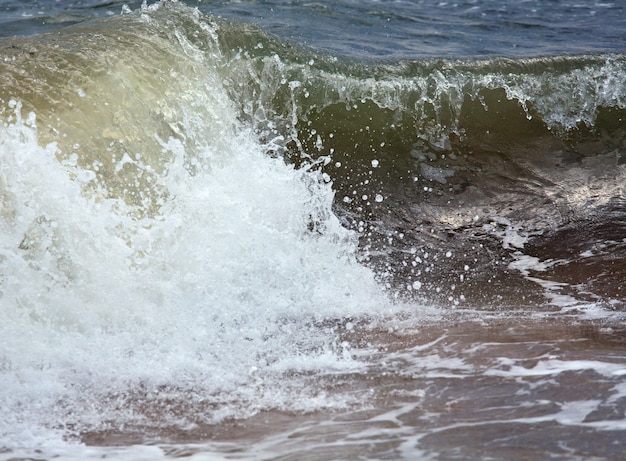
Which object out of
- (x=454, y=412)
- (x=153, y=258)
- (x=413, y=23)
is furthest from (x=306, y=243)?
(x=413, y=23)

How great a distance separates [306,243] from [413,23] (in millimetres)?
3716

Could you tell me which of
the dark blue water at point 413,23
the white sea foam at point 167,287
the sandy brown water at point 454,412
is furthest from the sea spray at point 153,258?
the dark blue water at point 413,23

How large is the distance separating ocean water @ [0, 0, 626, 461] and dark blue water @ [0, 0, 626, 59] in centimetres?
8

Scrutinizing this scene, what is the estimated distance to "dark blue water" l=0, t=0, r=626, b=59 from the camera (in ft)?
20.1

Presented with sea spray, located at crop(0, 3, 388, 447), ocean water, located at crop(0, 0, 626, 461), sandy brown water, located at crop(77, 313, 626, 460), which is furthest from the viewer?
sea spray, located at crop(0, 3, 388, 447)

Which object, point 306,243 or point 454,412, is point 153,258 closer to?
point 306,243

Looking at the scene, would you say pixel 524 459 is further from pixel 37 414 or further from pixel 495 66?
pixel 495 66

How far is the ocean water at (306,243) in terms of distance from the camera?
2523 mm

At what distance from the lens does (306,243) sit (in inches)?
158

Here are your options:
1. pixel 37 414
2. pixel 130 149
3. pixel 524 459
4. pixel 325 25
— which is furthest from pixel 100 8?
pixel 524 459

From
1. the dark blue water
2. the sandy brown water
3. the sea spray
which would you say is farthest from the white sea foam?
the dark blue water

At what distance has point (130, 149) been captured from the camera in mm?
4047

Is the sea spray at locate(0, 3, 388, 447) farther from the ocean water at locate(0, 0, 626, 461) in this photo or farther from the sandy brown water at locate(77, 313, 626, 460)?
the sandy brown water at locate(77, 313, 626, 460)

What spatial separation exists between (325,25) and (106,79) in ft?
9.55
